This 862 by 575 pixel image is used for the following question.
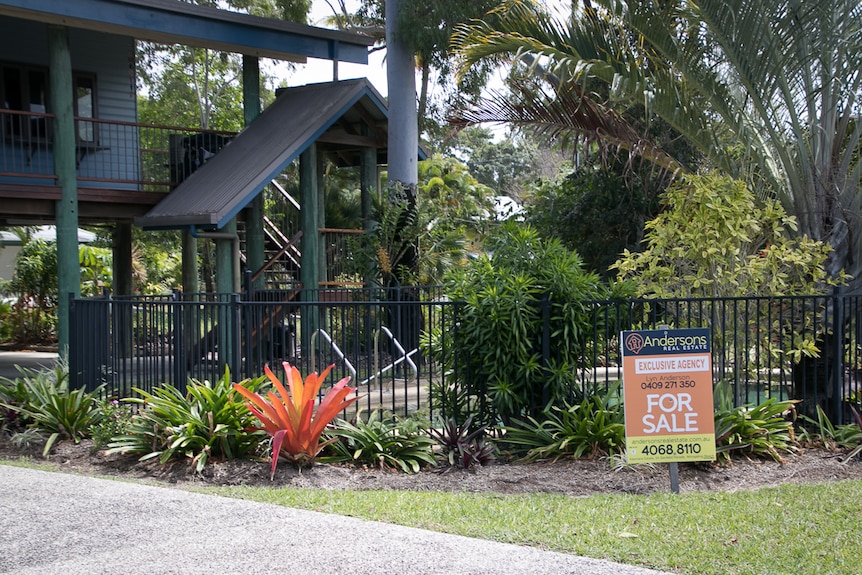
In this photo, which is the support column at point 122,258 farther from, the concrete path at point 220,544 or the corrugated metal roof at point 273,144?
the concrete path at point 220,544

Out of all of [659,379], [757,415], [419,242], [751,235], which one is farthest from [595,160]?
[659,379]

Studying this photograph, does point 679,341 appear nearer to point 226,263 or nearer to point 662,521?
point 662,521

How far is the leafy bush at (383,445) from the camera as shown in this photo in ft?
27.5

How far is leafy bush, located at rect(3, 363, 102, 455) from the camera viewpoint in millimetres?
9656

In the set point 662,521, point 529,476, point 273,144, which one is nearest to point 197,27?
point 273,144

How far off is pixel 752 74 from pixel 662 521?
5548mm

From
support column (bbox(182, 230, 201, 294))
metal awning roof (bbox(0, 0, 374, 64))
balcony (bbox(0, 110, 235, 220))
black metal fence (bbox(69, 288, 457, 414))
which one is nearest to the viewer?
black metal fence (bbox(69, 288, 457, 414))

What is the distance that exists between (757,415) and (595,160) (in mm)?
9953

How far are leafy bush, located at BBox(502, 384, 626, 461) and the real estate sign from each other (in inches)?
40.1

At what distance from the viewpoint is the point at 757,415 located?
8695 millimetres

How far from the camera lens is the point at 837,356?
363 inches

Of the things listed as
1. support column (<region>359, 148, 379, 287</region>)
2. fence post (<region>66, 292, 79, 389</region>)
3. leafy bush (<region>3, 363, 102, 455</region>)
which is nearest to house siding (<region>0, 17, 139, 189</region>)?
support column (<region>359, 148, 379, 287</region>)

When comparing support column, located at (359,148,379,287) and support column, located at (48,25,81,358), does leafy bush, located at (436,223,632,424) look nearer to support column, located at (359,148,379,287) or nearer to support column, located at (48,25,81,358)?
support column, located at (48,25,81,358)

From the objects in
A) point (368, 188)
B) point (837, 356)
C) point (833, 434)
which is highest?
point (368, 188)
